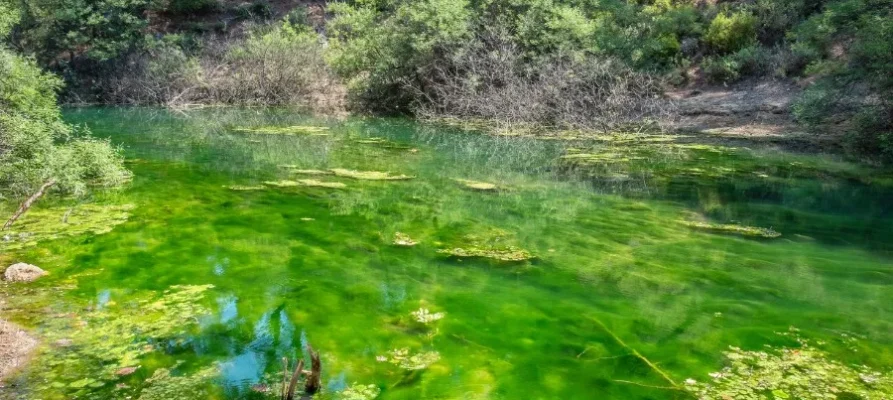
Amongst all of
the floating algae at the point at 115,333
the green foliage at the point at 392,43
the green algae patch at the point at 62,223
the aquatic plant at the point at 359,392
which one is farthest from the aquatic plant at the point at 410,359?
the green foliage at the point at 392,43

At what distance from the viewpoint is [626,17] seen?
21.0 metres

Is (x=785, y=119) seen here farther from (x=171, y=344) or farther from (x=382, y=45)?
Result: (x=171, y=344)

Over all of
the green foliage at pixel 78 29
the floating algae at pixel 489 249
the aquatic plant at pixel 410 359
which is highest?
the green foliage at pixel 78 29

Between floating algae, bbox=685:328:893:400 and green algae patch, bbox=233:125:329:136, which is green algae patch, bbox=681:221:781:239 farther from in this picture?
green algae patch, bbox=233:125:329:136

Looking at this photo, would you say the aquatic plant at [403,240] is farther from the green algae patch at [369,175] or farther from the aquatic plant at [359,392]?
the green algae patch at [369,175]

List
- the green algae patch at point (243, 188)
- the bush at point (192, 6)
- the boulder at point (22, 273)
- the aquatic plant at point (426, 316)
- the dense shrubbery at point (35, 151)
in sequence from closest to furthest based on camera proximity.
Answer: the aquatic plant at point (426, 316)
the boulder at point (22, 273)
the dense shrubbery at point (35, 151)
the green algae patch at point (243, 188)
the bush at point (192, 6)

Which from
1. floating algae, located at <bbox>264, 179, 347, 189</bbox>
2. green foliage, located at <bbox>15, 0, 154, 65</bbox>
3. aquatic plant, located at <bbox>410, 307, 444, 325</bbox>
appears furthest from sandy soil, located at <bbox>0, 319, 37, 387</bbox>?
green foliage, located at <bbox>15, 0, 154, 65</bbox>

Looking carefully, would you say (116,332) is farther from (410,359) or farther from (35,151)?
(35,151)

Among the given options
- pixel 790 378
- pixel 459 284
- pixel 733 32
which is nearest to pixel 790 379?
pixel 790 378

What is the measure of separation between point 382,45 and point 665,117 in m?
9.75

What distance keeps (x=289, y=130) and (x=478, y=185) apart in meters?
9.03

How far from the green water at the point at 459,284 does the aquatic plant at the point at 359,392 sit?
64 millimetres

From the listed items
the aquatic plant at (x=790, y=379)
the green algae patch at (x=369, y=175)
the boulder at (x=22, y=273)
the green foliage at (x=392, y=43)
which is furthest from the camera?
the green foliage at (x=392, y=43)

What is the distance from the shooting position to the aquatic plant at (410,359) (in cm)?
439
